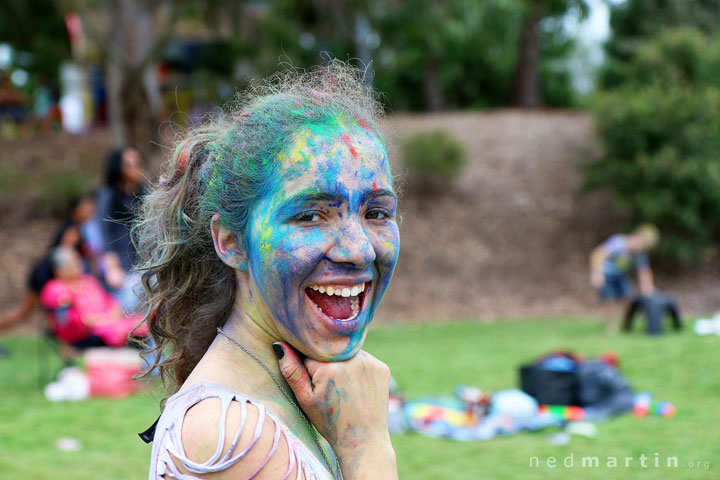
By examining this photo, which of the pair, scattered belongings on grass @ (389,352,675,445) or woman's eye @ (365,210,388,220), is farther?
scattered belongings on grass @ (389,352,675,445)

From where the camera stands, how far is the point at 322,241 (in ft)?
5.81

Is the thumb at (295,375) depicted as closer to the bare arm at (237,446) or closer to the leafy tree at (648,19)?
Answer: the bare arm at (237,446)

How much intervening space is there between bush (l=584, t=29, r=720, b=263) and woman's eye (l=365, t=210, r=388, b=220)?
15.1 metres

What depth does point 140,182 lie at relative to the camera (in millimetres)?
7297

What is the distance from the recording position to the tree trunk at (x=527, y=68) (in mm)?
23781

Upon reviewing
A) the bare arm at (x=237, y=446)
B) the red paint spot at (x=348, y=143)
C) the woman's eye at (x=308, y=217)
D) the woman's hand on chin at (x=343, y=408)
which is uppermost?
the red paint spot at (x=348, y=143)

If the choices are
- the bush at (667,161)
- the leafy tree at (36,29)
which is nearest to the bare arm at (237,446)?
the bush at (667,161)

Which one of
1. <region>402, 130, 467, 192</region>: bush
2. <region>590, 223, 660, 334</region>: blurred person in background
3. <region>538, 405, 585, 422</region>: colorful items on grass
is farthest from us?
<region>402, 130, 467, 192</region>: bush

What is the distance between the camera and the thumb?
6.06 ft

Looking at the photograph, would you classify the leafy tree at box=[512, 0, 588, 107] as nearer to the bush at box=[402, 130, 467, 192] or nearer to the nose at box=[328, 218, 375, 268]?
the bush at box=[402, 130, 467, 192]

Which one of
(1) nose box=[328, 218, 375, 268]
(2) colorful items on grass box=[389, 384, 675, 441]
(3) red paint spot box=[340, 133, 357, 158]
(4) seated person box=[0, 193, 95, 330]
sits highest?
(4) seated person box=[0, 193, 95, 330]

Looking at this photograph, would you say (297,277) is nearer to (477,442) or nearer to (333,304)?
(333,304)

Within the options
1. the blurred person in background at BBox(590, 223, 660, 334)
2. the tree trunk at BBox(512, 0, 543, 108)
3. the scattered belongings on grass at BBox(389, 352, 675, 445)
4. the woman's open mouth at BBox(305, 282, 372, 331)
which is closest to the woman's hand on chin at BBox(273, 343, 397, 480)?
the woman's open mouth at BBox(305, 282, 372, 331)

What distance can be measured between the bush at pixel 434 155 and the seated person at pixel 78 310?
10.9 metres
